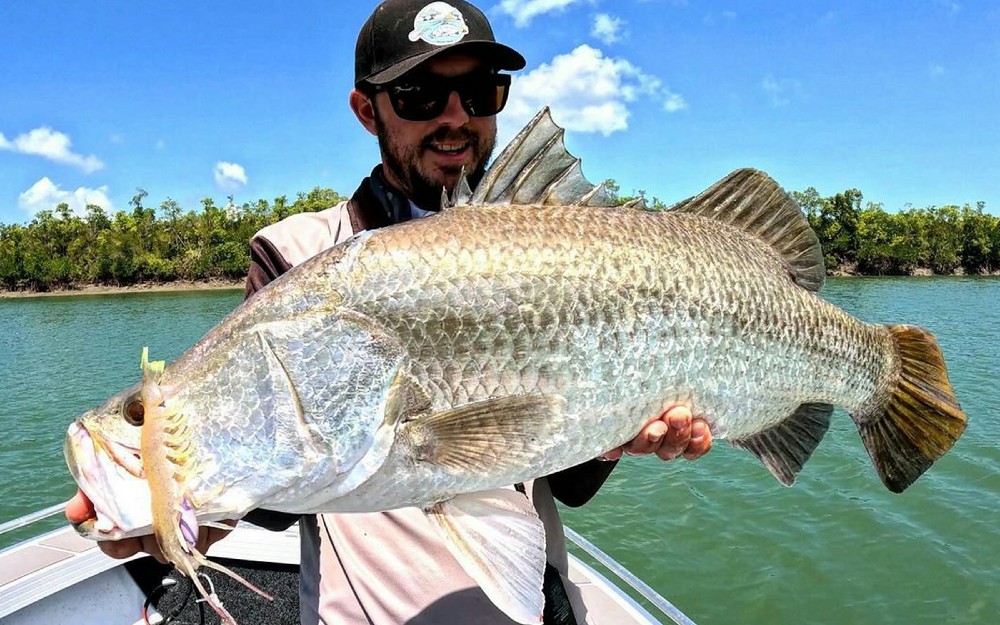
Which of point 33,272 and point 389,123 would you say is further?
point 33,272

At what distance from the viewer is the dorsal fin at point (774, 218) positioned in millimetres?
2646

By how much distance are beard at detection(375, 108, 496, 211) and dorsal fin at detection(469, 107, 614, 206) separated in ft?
1.68

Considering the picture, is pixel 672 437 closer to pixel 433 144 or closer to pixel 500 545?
pixel 500 545

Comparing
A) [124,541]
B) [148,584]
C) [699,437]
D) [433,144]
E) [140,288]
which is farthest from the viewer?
[140,288]

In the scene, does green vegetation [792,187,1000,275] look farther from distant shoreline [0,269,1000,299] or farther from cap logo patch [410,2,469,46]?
cap logo patch [410,2,469,46]

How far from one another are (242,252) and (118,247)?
1432 cm

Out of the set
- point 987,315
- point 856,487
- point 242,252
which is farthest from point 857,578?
point 242,252

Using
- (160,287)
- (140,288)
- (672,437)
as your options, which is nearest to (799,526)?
(672,437)

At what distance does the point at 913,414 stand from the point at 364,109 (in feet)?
8.22

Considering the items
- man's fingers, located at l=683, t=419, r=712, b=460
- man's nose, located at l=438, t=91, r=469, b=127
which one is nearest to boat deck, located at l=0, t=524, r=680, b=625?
man's fingers, located at l=683, t=419, r=712, b=460

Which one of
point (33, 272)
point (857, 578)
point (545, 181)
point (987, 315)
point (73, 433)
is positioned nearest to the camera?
point (73, 433)

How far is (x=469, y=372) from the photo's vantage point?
6.15 feet

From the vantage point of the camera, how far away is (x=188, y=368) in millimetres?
1741

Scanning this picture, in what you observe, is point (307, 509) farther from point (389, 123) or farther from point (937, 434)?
point (937, 434)
